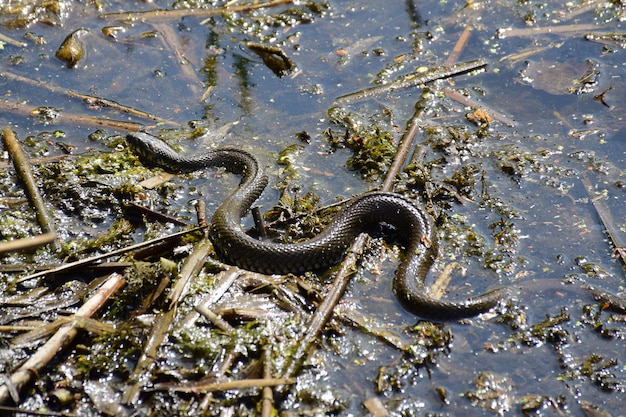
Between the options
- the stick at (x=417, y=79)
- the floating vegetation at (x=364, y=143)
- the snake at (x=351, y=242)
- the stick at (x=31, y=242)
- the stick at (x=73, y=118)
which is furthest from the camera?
the stick at (x=417, y=79)

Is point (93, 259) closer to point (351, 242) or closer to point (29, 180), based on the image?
point (29, 180)

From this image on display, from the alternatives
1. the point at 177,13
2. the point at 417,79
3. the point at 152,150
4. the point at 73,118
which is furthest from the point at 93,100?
the point at 417,79

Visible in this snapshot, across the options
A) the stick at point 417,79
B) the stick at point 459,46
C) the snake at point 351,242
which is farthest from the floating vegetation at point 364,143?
the stick at point 459,46

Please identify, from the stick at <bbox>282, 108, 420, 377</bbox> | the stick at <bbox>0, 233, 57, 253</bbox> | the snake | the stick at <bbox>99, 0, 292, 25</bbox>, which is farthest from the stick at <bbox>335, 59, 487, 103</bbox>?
the stick at <bbox>0, 233, 57, 253</bbox>

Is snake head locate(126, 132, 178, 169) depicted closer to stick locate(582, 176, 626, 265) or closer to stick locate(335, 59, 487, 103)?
stick locate(335, 59, 487, 103)

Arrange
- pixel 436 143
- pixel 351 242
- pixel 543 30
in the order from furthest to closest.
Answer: pixel 543 30
pixel 436 143
pixel 351 242

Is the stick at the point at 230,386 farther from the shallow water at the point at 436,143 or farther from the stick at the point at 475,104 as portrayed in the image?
the stick at the point at 475,104

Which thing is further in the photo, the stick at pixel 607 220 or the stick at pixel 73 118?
the stick at pixel 73 118
